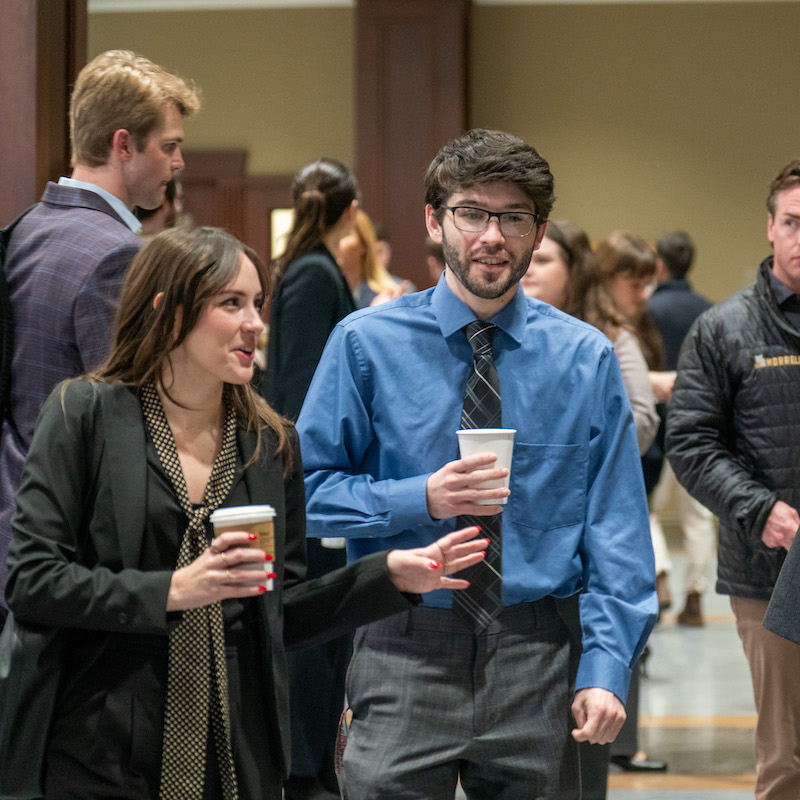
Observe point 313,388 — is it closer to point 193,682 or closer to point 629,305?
point 193,682

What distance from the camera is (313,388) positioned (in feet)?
7.29

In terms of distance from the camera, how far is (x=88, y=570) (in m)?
1.71

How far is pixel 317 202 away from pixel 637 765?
233 cm

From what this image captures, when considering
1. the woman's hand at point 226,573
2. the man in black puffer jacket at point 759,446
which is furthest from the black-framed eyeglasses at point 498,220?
the man in black puffer jacket at point 759,446

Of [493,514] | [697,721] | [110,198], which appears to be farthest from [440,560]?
[697,721]

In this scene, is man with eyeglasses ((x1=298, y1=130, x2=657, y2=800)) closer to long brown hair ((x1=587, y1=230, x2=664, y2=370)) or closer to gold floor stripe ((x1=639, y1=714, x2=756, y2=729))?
long brown hair ((x1=587, y1=230, x2=664, y2=370))

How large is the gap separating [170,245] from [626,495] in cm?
92

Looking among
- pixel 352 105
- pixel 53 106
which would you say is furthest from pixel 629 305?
pixel 352 105

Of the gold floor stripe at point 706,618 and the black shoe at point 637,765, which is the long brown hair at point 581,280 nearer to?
the black shoe at point 637,765

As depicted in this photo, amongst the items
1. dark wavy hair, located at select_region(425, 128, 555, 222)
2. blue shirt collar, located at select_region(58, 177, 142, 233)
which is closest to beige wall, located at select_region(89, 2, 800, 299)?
blue shirt collar, located at select_region(58, 177, 142, 233)

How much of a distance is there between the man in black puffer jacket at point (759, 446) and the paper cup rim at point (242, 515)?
1930 mm

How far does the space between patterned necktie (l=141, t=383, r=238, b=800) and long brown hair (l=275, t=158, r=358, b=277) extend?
219cm

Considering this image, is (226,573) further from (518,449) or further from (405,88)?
(405,88)

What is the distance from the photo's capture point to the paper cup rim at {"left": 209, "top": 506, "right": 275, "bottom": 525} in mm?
1584
